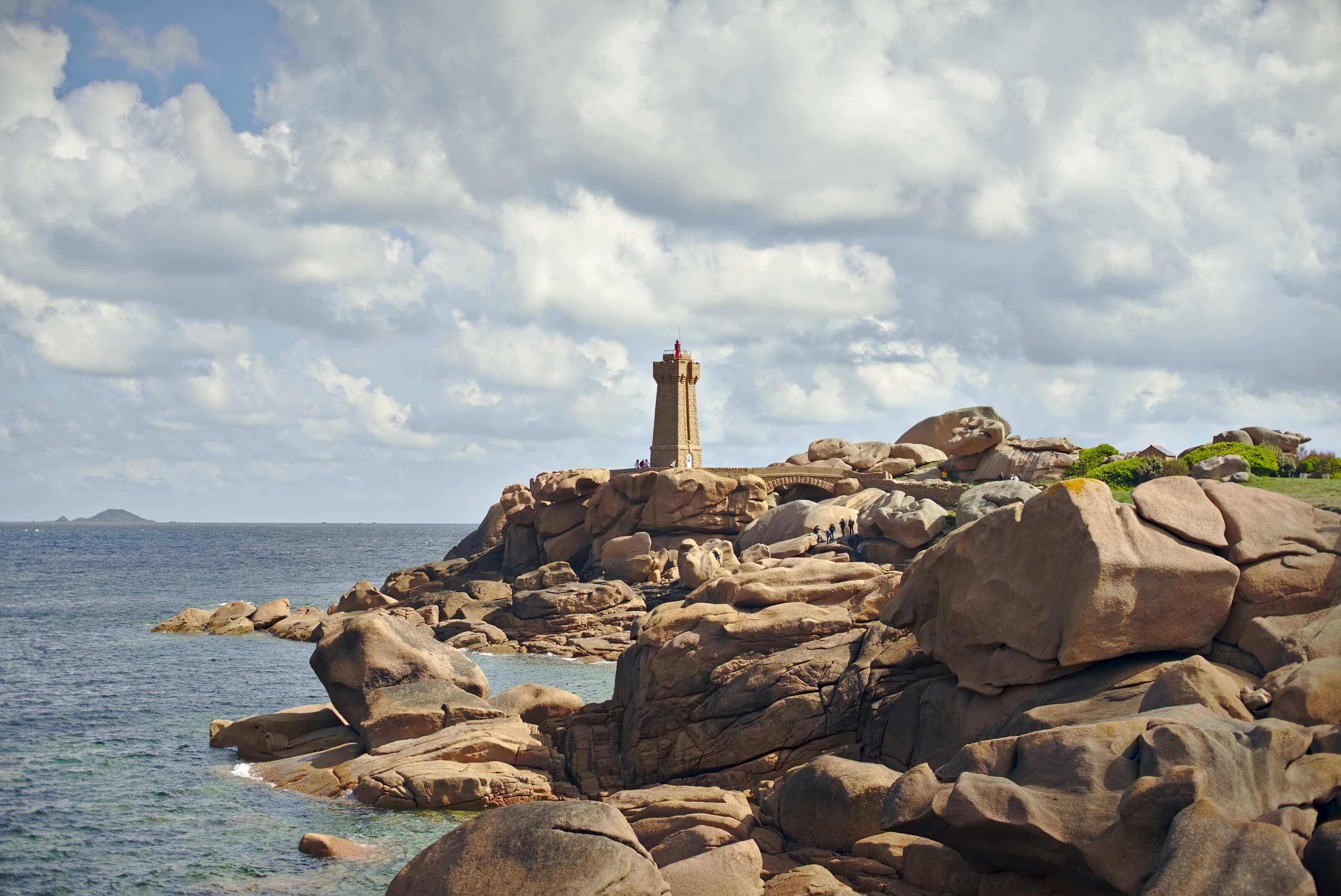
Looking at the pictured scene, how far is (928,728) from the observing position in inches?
699

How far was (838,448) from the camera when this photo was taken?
67688 mm

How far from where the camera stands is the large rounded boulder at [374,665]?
1040 inches

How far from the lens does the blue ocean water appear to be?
19344mm

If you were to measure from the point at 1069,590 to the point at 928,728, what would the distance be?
323 centimetres

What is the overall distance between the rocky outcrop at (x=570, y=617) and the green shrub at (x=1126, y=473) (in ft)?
59.9

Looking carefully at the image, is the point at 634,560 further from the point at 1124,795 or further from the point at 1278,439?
the point at 1124,795

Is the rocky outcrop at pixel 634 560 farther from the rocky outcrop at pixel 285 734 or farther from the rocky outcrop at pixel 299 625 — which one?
the rocky outcrop at pixel 285 734

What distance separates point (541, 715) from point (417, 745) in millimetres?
3966

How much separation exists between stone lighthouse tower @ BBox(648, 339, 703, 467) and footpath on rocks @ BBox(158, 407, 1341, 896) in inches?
1983

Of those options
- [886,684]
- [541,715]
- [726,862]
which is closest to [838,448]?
[541,715]

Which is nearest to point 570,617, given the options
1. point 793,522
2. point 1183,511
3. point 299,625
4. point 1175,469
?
point 793,522

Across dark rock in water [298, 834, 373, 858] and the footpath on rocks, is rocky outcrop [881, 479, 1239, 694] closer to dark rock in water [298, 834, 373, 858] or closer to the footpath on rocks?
the footpath on rocks

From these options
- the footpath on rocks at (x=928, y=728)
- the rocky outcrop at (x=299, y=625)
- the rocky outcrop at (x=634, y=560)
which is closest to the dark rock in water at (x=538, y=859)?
the footpath on rocks at (x=928, y=728)

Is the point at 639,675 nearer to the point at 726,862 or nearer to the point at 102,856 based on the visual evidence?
the point at 726,862
